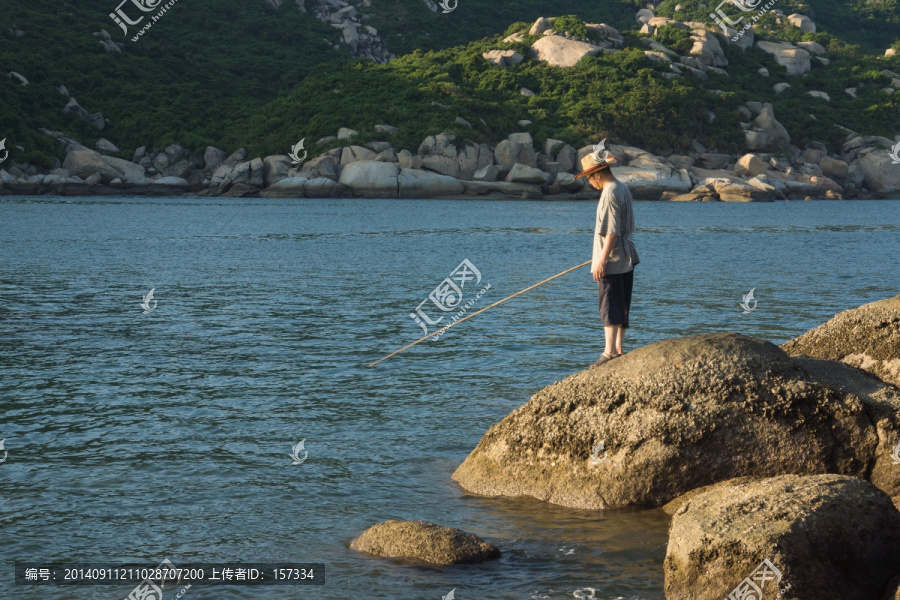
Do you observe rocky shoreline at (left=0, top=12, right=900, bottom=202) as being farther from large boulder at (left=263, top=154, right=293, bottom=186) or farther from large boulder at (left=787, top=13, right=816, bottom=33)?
large boulder at (left=787, top=13, right=816, bottom=33)

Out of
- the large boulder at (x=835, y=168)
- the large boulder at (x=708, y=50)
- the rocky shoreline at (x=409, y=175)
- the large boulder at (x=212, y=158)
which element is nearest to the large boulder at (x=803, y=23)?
the large boulder at (x=708, y=50)

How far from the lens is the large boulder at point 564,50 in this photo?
100 m

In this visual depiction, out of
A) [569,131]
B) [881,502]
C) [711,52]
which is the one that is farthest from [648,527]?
[711,52]

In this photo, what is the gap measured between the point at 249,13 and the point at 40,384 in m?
119

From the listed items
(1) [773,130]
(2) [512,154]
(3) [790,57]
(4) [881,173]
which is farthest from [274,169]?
(3) [790,57]

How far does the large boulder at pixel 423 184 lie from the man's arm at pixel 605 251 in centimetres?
6772

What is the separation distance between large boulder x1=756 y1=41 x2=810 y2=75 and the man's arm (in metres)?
112

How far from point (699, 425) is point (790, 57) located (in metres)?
115

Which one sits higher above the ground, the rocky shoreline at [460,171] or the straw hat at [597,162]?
the rocky shoreline at [460,171]

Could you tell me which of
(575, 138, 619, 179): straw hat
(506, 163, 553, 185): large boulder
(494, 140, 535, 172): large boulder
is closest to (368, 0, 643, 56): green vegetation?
(494, 140, 535, 172): large boulder

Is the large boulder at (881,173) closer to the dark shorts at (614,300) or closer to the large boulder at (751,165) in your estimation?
the large boulder at (751,165)

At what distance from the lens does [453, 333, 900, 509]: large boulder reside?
23.0 ft

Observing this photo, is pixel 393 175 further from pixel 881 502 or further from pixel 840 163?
pixel 881 502

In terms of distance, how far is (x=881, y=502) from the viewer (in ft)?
19.1
